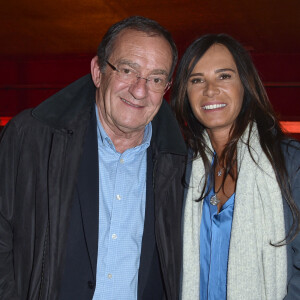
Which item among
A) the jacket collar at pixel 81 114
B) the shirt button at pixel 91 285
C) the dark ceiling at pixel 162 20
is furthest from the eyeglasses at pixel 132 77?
the dark ceiling at pixel 162 20

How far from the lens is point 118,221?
5.27 ft

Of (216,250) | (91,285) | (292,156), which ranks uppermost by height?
(292,156)

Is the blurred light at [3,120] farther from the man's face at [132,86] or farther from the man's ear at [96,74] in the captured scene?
the man's face at [132,86]

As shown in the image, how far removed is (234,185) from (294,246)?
0.40 m

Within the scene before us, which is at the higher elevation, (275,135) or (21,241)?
(275,135)

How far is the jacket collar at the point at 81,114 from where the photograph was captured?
5.09 feet

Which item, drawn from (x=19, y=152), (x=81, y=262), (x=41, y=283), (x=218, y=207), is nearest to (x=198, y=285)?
(x=218, y=207)

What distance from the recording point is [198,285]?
174 cm

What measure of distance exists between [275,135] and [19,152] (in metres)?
1.19

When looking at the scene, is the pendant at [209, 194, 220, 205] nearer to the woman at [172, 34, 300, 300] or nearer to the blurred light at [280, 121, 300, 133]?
the woman at [172, 34, 300, 300]

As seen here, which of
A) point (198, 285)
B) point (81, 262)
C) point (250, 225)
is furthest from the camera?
point (198, 285)

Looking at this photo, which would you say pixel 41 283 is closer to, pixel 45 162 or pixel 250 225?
pixel 45 162

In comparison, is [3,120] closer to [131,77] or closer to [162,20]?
[162,20]

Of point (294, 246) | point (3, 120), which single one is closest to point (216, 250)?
point (294, 246)
